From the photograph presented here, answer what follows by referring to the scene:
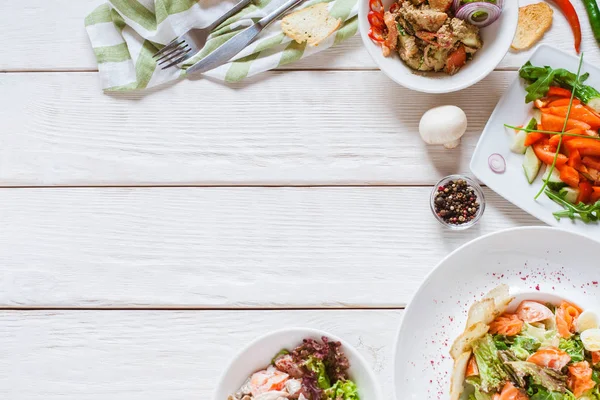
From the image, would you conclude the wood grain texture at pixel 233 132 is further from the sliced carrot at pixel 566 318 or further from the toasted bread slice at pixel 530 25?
the sliced carrot at pixel 566 318

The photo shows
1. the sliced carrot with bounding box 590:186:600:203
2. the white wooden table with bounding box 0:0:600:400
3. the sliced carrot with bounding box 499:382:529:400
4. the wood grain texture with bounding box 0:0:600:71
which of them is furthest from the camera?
A: the wood grain texture with bounding box 0:0:600:71

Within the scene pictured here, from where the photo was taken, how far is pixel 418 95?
1.68m

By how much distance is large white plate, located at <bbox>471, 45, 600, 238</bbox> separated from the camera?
1561 millimetres

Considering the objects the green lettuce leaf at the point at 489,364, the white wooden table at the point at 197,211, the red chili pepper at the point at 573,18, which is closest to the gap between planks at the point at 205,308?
the white wooden table at the point at 197,211

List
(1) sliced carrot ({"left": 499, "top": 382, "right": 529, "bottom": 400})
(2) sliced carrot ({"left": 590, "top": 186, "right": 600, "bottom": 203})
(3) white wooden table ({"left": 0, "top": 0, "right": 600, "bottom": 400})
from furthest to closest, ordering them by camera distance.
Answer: (3) white wooden table ({"left": 0, "top": 0, "right": 600, "bottom": 400})
(2) sliced carrot ({"left": 590, "top": 186, "right": 600, "bottom": 203})
(1) sliced carrot ({"left": 499, "top": 382, "right": 529, "bottom": 400})

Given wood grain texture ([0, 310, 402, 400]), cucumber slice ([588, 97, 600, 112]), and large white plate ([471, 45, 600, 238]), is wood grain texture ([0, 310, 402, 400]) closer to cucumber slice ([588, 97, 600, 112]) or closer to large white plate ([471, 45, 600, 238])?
large white plate ([471, 45, 600, 238])

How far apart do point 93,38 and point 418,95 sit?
877mm

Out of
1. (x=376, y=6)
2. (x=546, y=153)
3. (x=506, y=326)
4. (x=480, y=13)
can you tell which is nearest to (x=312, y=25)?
(x=376, y=6)

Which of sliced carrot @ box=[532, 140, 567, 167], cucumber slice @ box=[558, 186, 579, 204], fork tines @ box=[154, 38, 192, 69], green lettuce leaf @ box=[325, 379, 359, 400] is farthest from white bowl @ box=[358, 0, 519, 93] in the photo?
green lettuce leaf @ box=[325, 379, 359, 400]

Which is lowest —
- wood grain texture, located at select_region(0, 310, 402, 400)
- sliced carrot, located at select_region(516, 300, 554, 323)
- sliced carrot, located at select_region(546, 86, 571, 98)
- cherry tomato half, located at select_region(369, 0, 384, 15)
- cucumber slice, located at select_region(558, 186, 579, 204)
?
wood grain texture, located at select_region(0, 310, 402, 400)

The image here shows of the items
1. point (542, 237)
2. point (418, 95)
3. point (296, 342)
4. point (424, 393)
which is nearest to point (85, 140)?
point (296, 342)

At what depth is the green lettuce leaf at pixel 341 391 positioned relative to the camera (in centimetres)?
148

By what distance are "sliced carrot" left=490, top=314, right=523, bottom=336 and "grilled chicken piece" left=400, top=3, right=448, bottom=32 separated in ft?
2.30

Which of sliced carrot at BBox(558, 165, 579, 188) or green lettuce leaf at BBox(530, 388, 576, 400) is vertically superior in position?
sliced carrot at BBox(558, 165, 579, 188)
